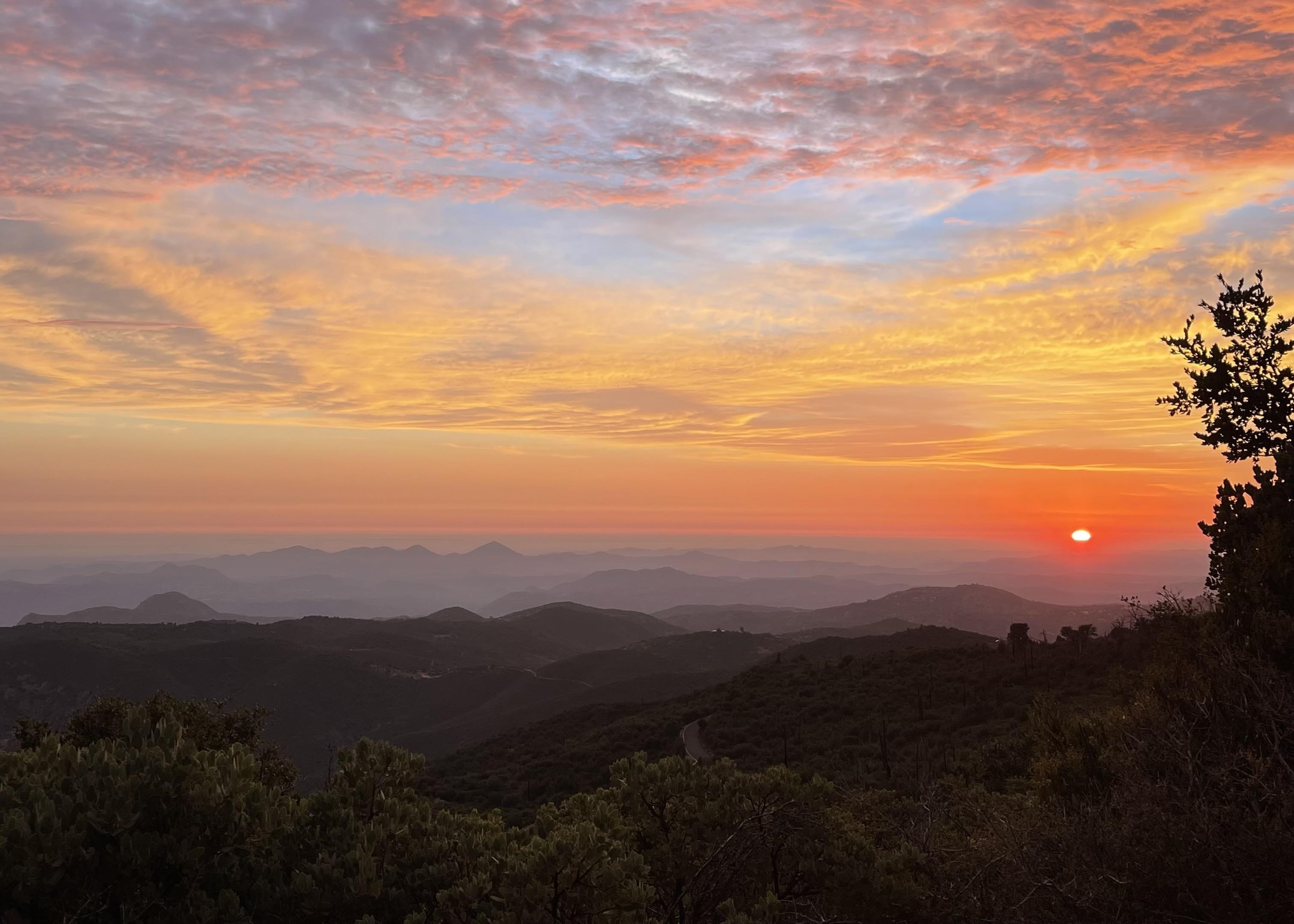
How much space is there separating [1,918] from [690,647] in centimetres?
12317

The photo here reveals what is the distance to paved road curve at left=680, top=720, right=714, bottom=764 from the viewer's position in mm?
37531

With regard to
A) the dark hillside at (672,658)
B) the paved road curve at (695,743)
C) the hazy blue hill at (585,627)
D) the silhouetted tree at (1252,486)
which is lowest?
the hazy blue hill at (585,627)

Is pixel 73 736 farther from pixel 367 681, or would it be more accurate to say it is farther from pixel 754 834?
pixel 367 681

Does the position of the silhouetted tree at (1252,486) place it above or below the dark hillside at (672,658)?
above

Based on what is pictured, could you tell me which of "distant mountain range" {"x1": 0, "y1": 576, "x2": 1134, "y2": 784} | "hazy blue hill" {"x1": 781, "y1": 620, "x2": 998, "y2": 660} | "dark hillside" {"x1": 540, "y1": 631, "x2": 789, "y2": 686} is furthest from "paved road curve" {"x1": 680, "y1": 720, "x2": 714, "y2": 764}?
"dark hillside" {"x1": 540, "y1": 631, "x2": 789, "y2": 686}

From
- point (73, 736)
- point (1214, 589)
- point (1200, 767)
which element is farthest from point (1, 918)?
point (73, 736)

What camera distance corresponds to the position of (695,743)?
41.4m

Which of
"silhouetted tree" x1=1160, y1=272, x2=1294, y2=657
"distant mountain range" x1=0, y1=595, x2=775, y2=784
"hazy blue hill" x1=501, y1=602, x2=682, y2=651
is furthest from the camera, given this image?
"hazy blue hill" x1=501, y1=602, x2=682, y2=651

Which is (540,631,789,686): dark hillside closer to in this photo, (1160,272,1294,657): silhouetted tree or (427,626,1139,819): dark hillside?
(427,626,1139,819): dark hillside

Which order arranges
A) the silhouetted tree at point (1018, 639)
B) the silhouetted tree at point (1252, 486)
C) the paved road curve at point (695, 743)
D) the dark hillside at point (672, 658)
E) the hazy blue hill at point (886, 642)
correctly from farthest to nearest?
1. the dark hillside at point (672, 658)
2. the hazy blue hill at point (886, 642)
3. the silhouetted tree at point (1018, 639)
4. the paved road curve at point (695, 743)
5. the silhouetted tree at point (1252, 486)

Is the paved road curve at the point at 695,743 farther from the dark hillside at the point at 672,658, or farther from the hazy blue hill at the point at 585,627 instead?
the hazy blue hill at the point at 585,627

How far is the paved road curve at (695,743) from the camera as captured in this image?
3753 cm

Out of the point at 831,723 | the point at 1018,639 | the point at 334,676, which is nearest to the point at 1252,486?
the point at 831,723

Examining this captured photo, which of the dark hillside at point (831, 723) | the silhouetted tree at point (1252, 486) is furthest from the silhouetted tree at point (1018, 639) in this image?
the silhouetted tree at point (1252, 486)
